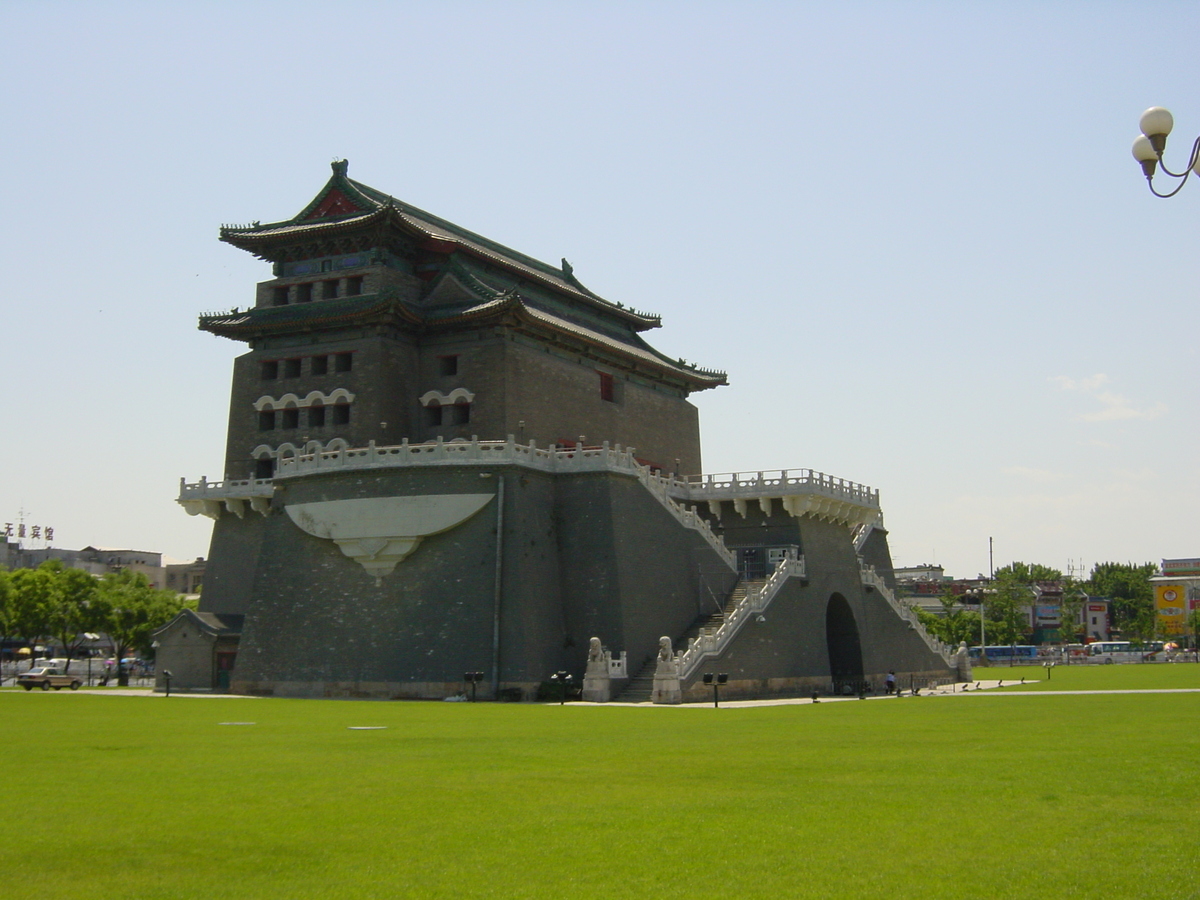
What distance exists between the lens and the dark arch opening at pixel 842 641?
57.2 m

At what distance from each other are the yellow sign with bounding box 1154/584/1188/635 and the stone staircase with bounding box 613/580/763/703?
9542 cm

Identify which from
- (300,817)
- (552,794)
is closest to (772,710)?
(552,794)

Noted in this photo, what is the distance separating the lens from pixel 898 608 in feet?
204

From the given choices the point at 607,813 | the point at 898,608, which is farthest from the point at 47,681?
the point at 607,813

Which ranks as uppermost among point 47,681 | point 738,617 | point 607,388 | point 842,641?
point 607,388

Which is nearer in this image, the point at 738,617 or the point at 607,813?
the point at 607,813

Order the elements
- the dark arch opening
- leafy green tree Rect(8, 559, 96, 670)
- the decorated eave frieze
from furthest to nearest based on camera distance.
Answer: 1. leafy green tree Rect(8, 559, 96, 670)
2. the dark arch opening
3. the decorated eave frieze

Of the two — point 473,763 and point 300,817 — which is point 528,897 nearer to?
point 300,817

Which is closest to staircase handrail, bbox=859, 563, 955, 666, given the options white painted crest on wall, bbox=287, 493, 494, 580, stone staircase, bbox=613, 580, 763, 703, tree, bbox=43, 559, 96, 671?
stone staircase, bbox=613, 580, 763, 703

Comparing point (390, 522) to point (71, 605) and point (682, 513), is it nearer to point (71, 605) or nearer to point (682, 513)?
point (682, 513)

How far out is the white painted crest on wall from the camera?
1826 inches

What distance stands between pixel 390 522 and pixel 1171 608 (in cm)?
11161

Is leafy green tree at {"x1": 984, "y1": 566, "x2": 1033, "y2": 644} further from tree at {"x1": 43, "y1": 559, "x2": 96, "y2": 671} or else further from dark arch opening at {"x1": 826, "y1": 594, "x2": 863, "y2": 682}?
tree at {"x1": 43, "y1": 559, "x2": 96, "y2": 671}

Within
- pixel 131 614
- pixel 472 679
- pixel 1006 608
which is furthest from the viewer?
pixel 1006 608
